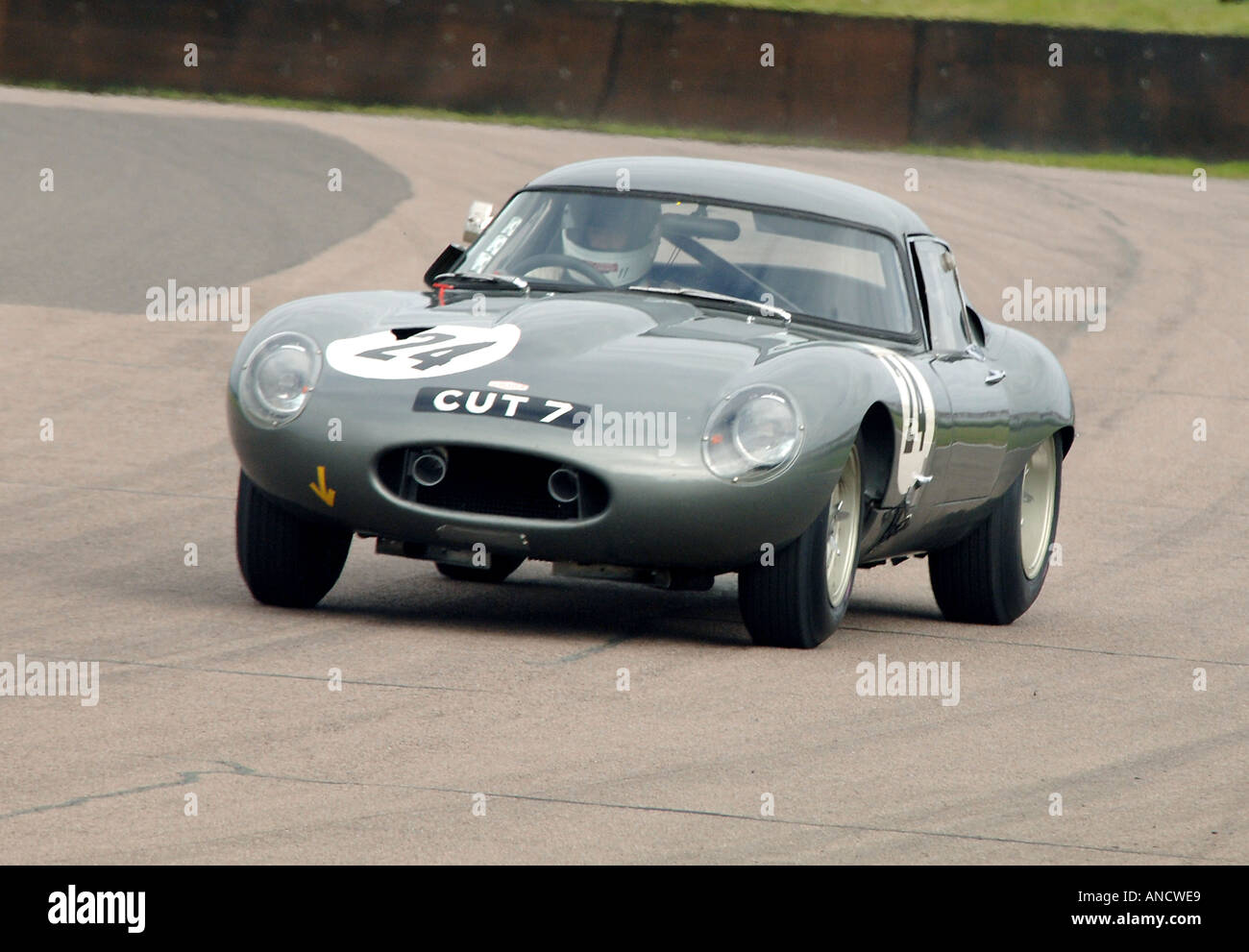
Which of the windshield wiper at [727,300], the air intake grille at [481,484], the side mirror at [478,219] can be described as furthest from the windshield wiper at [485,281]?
the air intake grille at [481,484]

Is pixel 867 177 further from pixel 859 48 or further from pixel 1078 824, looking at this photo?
pixel 1078 824

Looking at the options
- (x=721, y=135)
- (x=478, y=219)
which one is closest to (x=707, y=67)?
(x=721, y=135)

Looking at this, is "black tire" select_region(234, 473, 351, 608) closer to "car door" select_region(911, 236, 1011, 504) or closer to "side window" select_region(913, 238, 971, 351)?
"car door" select_region(911, 236, 1011, 504)

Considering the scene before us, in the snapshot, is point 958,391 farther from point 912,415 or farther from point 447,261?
point 447,261

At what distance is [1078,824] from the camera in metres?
5.02

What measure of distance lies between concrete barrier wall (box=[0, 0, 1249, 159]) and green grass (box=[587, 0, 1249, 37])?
2673mm

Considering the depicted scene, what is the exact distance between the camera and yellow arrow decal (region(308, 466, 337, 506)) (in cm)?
662

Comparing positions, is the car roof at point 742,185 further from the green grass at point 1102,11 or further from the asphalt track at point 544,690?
the green grass at point 1102,11

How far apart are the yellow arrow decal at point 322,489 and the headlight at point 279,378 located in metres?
0.18

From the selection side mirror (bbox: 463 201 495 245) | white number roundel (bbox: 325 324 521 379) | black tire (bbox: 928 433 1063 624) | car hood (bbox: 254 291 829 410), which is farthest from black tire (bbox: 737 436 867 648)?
side mirror (bbox: 463 201 495 245)

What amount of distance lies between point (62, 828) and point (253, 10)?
22.1m

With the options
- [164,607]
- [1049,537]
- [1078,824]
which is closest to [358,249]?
[1049,537]

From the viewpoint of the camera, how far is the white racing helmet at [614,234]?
7.70 meters

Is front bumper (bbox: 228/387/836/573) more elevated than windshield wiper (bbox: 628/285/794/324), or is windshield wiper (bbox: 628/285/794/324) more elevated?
windshield wiper (bbox: 628/285/794/324)
